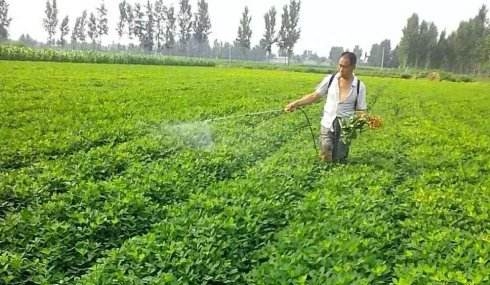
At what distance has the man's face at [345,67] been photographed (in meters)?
8.12

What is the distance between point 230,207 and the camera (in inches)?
215

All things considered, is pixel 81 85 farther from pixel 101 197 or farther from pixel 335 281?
pixel 335 281

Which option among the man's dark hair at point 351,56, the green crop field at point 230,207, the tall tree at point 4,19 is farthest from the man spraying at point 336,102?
the tall tree at point 4,19

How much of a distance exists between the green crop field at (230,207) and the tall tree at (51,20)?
101m

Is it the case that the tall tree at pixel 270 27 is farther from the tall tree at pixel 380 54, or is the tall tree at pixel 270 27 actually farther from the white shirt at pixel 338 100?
the white shirt at pixel 338 100

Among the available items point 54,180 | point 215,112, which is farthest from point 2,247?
point 215,112

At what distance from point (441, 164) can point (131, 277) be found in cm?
708

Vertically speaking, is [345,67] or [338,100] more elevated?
[345,67]

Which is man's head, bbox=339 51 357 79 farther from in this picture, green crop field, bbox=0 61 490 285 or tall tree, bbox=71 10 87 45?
tall tree, bbox=71 10 87 45

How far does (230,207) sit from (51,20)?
110166 millimetres

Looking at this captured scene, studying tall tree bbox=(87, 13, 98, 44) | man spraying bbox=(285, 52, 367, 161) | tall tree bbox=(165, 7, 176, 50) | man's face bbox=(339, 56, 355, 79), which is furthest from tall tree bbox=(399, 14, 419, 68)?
man's face bbox=(339, 56, 355, 79)

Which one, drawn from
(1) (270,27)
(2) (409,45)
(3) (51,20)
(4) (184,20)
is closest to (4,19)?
(3) (51,20)

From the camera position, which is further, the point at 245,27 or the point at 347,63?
the point at 245,27

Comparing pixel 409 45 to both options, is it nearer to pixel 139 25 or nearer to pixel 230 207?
pixel 139 25
